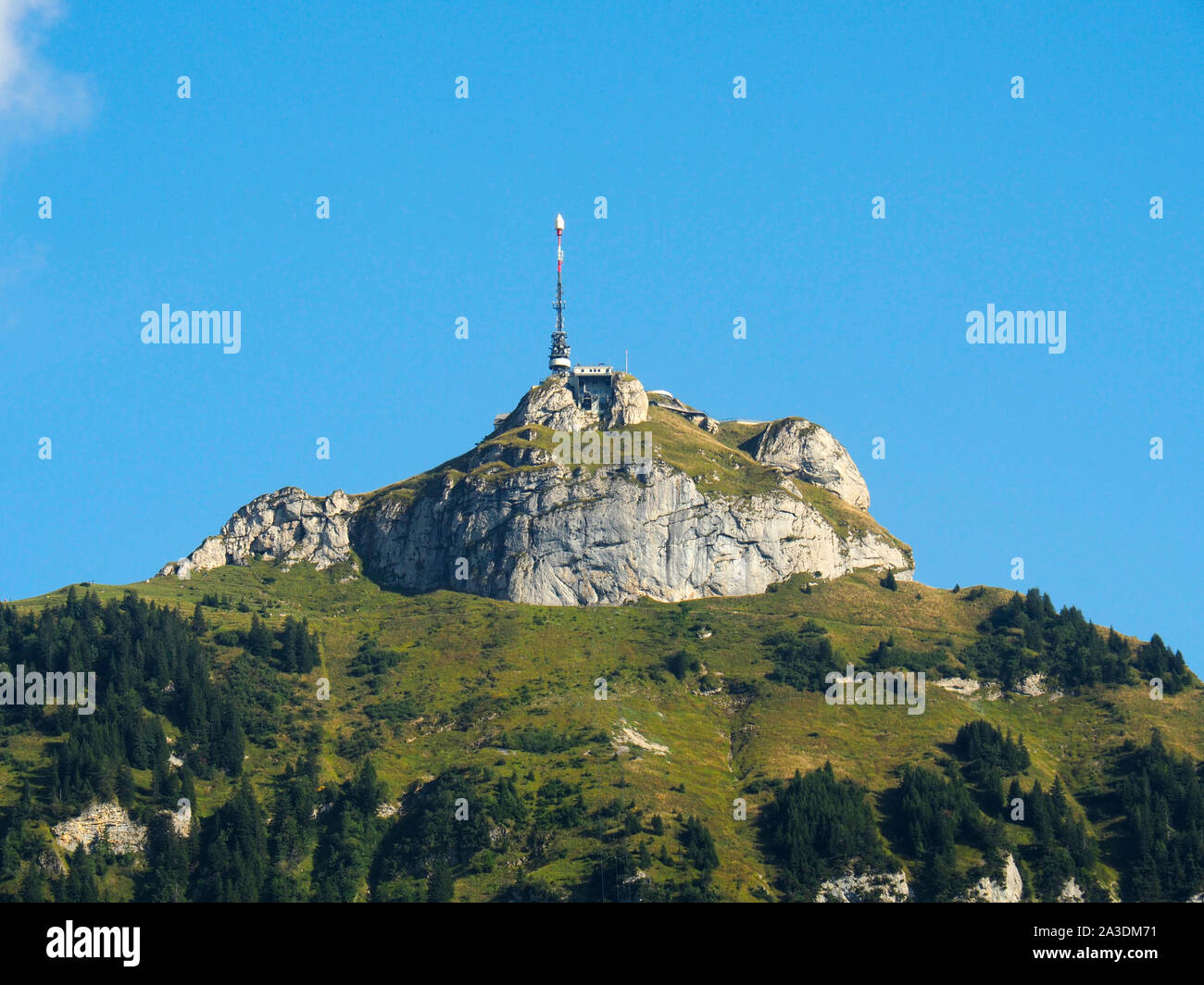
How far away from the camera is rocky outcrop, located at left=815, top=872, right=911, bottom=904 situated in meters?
184

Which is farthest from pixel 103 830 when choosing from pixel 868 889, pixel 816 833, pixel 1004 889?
pixel 1004 889

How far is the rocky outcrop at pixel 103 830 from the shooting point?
18241cm

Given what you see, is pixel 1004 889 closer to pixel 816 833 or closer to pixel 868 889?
pixel 868 889

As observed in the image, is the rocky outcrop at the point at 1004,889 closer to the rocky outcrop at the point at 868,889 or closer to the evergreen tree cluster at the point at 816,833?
the rocky outcrop at the point at 868,889

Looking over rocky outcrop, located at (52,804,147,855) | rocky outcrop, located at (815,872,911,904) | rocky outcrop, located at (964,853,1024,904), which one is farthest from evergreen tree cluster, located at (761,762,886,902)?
rocky outcrop, located at (52,804,147,855)

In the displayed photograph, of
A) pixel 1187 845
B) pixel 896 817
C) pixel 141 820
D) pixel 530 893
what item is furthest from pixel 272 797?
pixel 1187 845

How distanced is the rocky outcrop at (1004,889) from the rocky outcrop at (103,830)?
84.2 metres

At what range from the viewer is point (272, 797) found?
198 metres

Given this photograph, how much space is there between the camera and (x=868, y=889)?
185m

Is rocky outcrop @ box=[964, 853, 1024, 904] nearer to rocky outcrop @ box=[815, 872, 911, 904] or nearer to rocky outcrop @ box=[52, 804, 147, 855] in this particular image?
rocky outcrop @ box=[815, 872, 911, 904]

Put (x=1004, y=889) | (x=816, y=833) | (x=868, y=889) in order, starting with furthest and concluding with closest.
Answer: (x=816, y=833)
(x=1004, y=889)
(x=868, y=889)

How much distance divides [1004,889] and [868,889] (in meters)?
14.4

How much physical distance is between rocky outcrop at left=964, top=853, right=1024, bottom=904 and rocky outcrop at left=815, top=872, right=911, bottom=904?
271 inches
